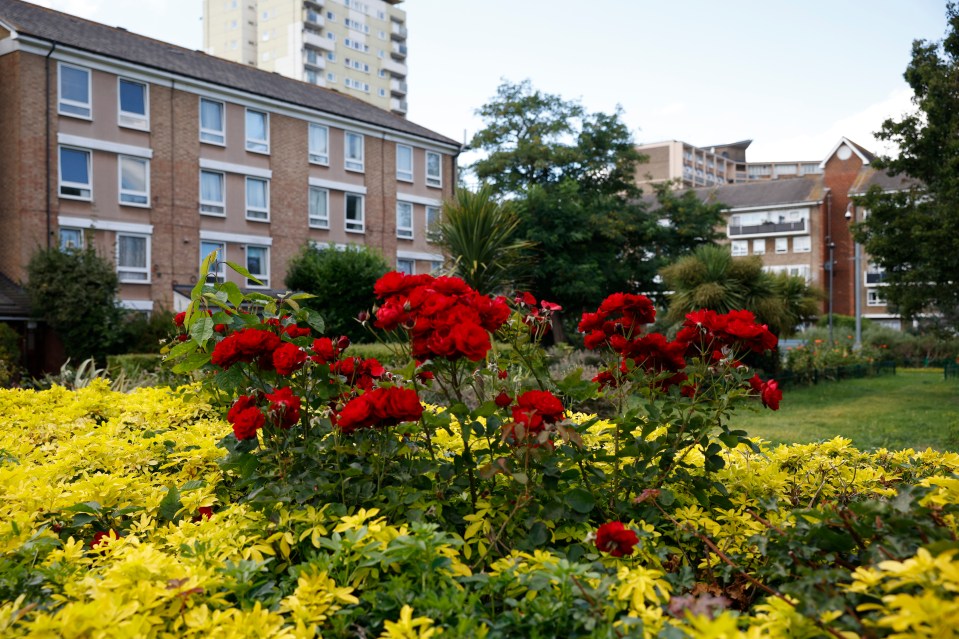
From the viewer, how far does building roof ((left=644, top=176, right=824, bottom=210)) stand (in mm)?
58781

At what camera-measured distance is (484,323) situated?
110 inches

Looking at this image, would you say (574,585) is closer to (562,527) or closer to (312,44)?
(562,527)

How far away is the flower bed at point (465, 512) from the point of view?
190cm

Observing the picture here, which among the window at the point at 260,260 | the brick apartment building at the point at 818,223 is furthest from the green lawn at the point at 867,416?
the brick apartment building at the point at 818,223

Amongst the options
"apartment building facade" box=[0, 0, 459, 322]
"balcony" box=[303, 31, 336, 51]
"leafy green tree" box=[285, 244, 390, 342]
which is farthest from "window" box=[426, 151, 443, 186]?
"balcony" box=[303, 31, 336, 51]

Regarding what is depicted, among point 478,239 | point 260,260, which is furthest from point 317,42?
point 478,239

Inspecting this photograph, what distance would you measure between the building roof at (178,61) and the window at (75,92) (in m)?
0.88

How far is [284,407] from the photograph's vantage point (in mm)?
2639

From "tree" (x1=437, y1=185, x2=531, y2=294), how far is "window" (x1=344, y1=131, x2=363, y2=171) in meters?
19.8

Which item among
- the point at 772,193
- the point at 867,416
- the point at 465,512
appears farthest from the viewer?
the point at 772,193

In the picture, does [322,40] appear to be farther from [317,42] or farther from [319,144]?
[319,144]

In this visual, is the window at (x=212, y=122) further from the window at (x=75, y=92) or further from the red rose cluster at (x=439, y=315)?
the red rose cluster at (x=439, y=315)

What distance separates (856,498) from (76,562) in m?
3.00

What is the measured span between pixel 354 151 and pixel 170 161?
862cm
